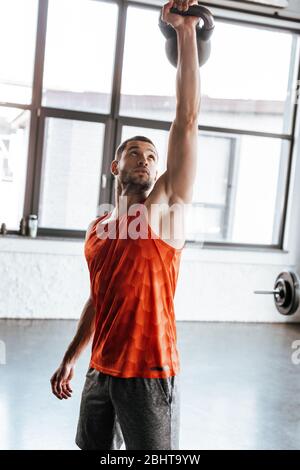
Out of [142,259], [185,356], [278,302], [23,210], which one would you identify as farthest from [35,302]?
[142,259]

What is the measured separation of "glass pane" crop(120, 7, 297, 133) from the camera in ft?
15.6

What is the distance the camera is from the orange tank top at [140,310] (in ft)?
4.16

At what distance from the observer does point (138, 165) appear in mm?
1359

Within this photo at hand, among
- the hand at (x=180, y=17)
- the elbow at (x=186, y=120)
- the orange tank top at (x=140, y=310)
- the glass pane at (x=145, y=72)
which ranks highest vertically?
the glass pane at (x=145, y=72)

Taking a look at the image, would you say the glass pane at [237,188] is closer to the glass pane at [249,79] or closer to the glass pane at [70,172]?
the glass pane at [249,79]

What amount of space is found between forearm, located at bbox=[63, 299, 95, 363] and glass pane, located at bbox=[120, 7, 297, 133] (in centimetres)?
347

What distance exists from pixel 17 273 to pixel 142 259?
340cm

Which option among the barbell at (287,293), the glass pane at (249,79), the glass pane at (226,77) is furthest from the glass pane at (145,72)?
the barbell at (287,293)

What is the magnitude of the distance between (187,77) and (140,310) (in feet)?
1.71

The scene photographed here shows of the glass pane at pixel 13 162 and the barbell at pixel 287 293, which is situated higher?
the glass pane at pixel 13 162

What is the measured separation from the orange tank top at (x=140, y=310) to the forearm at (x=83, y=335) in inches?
7.8

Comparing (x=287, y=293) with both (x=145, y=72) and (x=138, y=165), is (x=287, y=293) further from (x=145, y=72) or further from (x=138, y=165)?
(x=145, y=72)

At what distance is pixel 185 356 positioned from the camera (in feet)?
12.9
